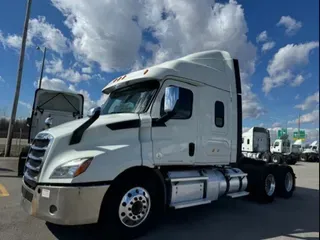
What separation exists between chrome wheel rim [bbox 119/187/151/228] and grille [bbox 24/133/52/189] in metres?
1.31

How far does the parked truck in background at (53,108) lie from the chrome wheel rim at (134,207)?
6.82m

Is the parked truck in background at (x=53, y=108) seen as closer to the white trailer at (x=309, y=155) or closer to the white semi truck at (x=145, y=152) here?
the white semi truck at (x=145, y=152)

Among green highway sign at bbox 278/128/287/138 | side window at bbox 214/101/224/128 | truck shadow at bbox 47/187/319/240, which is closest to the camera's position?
truck shadow at bbox 47/187/319/240

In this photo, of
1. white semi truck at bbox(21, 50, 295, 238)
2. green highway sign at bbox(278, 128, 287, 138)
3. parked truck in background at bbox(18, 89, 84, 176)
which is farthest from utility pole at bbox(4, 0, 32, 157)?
green highway sign at bbox(278, 128, 287, 138)

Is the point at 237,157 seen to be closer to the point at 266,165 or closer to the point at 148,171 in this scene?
the point at 266,165

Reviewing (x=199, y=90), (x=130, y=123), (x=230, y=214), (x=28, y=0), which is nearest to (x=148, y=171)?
(x=130, y=123)

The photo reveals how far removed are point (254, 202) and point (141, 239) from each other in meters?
4.19

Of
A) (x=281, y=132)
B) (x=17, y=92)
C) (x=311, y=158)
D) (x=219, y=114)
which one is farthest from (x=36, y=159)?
(x=311, y=158)

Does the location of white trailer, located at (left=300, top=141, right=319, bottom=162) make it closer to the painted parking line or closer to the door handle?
the door handle

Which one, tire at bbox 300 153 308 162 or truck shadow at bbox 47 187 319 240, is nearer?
truck shadow at bbox 47 187 319 240

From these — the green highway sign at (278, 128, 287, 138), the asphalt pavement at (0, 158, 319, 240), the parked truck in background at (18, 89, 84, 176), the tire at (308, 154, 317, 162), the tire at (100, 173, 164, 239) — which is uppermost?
the green highway sign at (278, 128, 287, 138)

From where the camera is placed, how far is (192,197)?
5.37 m

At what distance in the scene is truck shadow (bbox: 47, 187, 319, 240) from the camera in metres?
4.69

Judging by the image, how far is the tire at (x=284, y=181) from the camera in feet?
26.8
